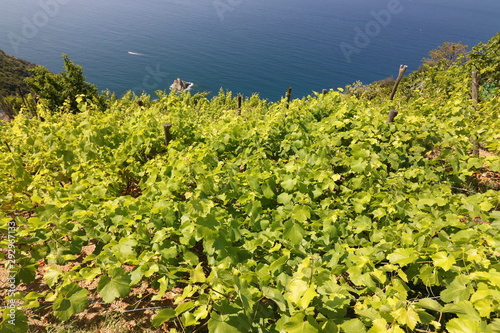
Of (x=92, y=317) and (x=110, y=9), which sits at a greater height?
(x=110, y=9)

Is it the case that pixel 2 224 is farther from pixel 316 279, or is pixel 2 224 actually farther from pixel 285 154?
pixel 285 154

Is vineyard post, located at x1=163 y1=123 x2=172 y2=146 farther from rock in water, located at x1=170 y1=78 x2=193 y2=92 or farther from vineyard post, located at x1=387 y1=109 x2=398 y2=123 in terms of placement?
rock in water, located at x1=170 y1=78 x2=193 y2=92

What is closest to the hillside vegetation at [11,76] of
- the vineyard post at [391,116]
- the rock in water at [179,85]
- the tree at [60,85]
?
the rock in water at [179,85]

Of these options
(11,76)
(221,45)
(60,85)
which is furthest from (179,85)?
(221,45)

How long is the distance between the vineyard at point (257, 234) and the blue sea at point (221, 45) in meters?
65.0

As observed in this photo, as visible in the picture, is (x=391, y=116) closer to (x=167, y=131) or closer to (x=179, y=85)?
(x=167, y=131)

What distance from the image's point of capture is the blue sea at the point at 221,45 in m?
77.2

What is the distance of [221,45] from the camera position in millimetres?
107000

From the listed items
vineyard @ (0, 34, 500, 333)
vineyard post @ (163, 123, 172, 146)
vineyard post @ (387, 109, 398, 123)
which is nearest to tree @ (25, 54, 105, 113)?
vineyard post @ (163, 123, 172, 146)

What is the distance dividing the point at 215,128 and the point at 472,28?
232124mm

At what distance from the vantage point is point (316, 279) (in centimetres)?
194

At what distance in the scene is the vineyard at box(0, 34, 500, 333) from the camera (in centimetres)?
198

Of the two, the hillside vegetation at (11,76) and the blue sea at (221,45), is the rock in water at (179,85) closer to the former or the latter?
the blue sea at (221,45)

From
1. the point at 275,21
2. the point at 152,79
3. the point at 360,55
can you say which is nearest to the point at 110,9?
the point at 275,21
